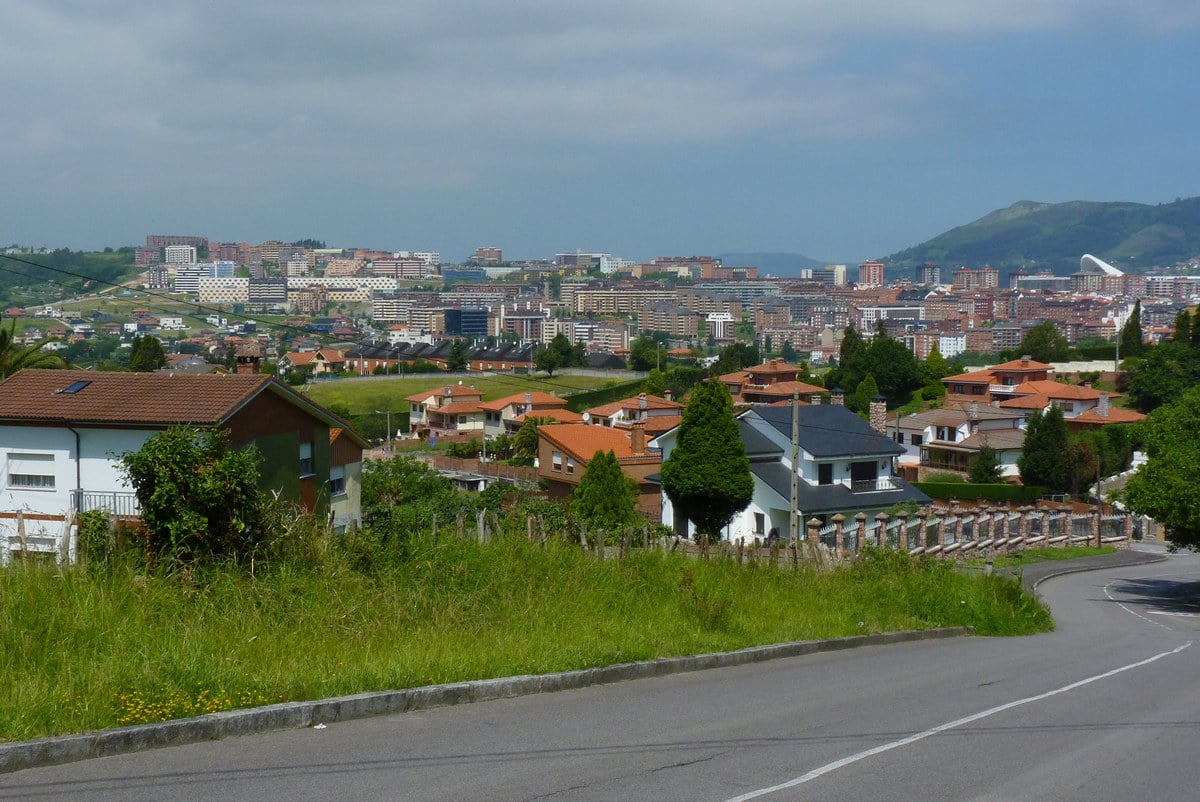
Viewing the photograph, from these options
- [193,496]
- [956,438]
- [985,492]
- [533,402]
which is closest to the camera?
[193,496]

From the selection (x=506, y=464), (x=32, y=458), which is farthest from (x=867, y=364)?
(x=32, y=458)

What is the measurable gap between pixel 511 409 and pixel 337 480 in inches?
2074

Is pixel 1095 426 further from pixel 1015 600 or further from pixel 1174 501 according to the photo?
pixel 1015 600

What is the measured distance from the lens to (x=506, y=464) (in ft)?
210

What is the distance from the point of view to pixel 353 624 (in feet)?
29.0

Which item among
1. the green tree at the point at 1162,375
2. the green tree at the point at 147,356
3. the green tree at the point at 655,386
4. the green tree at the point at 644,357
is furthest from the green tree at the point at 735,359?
the green tree at the point at 147,356

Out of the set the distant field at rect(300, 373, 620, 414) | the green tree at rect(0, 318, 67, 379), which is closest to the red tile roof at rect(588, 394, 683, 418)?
the distant field at rect(300, 373, 620, 414)

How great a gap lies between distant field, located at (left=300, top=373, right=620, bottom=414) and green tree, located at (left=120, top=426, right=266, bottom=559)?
7811 cm

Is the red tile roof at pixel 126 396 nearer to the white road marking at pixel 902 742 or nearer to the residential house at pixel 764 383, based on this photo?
the white road marking at pixel 902 742

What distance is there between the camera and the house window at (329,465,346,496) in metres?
29.4

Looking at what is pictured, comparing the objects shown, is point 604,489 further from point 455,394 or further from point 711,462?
point 455,394

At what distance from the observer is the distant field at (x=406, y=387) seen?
9488 centimetres

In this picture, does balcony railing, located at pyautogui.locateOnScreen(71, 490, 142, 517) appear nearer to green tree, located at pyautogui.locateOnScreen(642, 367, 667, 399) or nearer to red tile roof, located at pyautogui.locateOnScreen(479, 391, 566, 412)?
red tile roof, located at pyautogui.locateOnScreen(479, 391, 566, 412)

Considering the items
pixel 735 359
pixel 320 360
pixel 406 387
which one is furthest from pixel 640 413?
pixel 320 360
